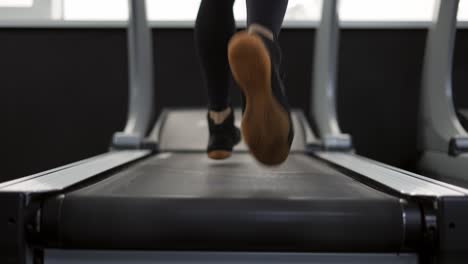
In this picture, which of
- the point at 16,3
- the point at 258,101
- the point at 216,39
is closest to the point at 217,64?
the point at 216,39

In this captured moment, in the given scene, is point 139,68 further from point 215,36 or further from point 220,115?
point 215,36

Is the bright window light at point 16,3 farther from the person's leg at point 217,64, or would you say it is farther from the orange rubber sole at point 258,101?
the orange rubber sole at point 258,101

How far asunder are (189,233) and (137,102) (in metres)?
1.39

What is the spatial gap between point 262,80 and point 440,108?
1.38 metres

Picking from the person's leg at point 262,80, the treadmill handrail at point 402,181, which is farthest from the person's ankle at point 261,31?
the treadmill handrail at point 402,181

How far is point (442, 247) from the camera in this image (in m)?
0.71

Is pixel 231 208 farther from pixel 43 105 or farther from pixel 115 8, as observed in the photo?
pixel 115 8

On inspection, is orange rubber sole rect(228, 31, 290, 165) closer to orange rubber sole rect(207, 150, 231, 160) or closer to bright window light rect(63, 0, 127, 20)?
orange rubber sole rect(207, 150, 231, 160)

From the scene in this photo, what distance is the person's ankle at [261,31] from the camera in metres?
0.83

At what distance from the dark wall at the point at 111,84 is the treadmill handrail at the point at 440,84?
7.4 inches

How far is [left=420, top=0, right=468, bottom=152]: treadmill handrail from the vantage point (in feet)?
6.03

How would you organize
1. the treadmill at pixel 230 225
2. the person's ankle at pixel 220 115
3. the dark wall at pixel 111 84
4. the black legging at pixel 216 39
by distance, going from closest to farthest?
the treadmill at pixel 230 225
the black legging at pixel 216 39
the person's ankle at pixel 220 115
the dark wall at pixel 111 84

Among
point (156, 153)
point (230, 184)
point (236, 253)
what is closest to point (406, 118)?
point (156, 153)

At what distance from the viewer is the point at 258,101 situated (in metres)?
0.81
